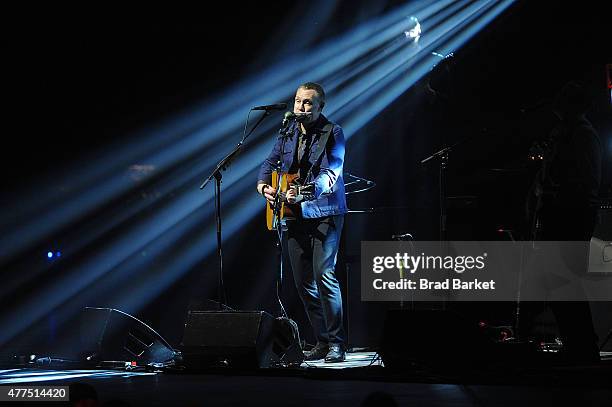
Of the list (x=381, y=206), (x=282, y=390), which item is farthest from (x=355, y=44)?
(x=282, y=390)

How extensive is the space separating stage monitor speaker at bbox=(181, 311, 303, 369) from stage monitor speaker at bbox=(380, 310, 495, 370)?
2.89 feet

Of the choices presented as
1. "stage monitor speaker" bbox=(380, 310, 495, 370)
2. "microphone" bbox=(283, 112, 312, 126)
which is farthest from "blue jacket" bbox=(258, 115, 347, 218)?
"stage monitor speaker" bbox=(380, 310, 495, 370)

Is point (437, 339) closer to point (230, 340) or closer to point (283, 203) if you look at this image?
point (230, 340)

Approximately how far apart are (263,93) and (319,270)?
3060 millimetres

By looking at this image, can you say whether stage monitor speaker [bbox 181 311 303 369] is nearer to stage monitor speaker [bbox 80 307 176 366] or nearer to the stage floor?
the stage floor

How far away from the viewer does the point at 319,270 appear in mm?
5246

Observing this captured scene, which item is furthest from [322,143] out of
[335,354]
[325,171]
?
[335,354]

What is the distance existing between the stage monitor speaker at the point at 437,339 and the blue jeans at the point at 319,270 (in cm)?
106

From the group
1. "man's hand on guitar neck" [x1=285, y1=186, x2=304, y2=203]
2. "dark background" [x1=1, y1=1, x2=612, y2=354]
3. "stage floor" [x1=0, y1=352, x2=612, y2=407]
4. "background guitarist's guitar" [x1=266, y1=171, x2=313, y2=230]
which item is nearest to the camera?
"stage floor" [x1=0, y1=352, x2=612, y2=407]

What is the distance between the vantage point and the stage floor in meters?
3.29

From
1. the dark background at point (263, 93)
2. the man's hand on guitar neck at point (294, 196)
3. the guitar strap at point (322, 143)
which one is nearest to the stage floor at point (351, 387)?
the man's hand on guitar neck at point (294, 196)

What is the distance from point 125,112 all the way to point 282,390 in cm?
484

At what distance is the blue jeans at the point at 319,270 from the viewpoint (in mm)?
5254

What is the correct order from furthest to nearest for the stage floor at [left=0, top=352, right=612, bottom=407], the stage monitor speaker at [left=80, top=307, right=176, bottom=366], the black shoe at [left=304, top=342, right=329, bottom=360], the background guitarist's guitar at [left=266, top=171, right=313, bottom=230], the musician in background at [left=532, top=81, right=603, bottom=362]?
1. the stage monitor speaker at [left=80, top=307, right=176, bottom=366]
2. the black shoe at [left=304, top=342, right=329, bottom=360]
3. the background guitarist's guitar at [left=266, top=171, right=313, bottom=230]
4. the musician in background at [left=532, top=81, right=603, bottom=362]
5. the stage floor at [left=0, top=352, right=612, bottom=407]
